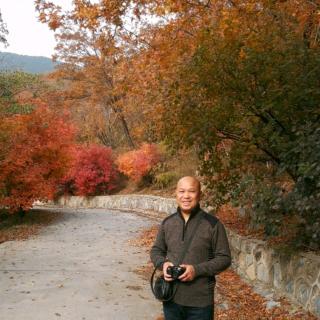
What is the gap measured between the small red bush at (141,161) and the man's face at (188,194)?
2163cm

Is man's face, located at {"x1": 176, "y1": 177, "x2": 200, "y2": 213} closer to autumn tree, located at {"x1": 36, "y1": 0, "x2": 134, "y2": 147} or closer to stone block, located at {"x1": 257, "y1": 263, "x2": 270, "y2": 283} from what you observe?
stone block, located at {"x1": 257, "y1": 263, "x2": 270, "y2": 283}

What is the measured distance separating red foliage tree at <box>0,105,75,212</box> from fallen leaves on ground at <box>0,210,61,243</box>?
0.81m

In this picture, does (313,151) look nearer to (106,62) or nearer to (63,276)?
(63,276)

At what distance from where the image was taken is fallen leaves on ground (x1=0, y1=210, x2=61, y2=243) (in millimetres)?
15336

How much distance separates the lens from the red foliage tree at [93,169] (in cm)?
2838

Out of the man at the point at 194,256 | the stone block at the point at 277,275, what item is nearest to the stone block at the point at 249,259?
the stone block at the point at 277,275

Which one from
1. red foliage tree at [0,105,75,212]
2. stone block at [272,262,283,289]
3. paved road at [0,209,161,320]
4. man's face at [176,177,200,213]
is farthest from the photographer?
red foliage tree at [0,105,75,212]

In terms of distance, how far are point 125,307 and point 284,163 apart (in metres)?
3.39

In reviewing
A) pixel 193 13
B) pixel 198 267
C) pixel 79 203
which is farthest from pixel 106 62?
pixel 198 267

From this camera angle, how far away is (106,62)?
31.9 meters

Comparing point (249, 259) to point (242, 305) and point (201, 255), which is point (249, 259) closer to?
point (242, 305)

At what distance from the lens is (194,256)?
12.4 feet

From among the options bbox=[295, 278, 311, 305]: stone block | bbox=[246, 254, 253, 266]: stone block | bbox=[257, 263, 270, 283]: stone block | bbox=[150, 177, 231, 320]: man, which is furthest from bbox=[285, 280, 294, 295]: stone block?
bbox=[150, 177, 231, 320]: man

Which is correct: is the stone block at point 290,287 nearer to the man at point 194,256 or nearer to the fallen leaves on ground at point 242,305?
the fallen leaves on ground at point 242,305
